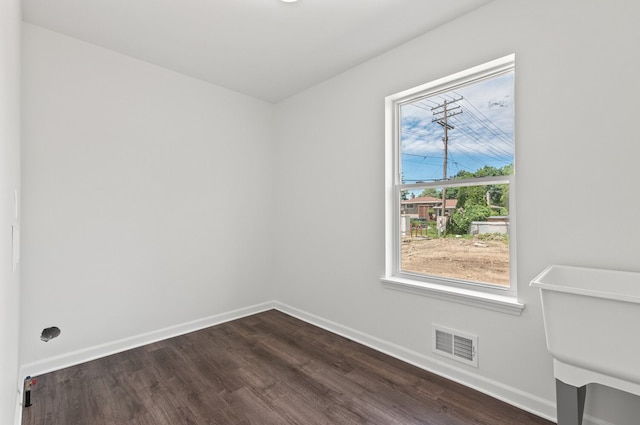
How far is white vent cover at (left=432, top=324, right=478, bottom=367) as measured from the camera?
2139mm

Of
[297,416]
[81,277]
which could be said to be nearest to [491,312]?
[297,416]

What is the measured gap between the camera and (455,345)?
2.23 meters

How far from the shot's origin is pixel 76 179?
2502 millimetres

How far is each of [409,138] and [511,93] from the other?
0.80 meters

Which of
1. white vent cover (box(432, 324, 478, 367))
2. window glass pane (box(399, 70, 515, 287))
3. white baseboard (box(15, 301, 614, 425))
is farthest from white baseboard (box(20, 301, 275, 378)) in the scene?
white vent cover (box(432, 324, 478, 367))

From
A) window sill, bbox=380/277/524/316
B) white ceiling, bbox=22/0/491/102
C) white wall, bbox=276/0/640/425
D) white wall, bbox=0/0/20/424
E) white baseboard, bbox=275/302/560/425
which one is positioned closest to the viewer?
white wall, bbox=0/0/20/424

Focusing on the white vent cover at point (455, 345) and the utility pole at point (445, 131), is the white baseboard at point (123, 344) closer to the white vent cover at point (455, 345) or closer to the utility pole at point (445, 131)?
the white vent cover at point (455, 345)

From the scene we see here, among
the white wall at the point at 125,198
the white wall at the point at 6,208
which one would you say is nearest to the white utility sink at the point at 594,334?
the white wall at the point at 6,208

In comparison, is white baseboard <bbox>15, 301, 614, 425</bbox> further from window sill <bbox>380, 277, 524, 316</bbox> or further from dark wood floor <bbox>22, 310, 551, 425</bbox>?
window sill <bbox>380, 277, 524, 316</bbox>

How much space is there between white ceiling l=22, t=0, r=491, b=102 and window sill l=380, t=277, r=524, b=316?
193 cm

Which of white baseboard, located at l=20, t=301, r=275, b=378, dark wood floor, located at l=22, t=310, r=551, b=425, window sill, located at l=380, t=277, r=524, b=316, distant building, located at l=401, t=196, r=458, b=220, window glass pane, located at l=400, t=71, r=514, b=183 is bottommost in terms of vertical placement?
dark wood floor, located at l=22, t=310, r=551, b=425

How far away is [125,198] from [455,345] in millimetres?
2900

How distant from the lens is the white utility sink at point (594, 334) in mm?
1232

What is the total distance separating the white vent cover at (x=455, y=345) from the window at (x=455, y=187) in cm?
26
